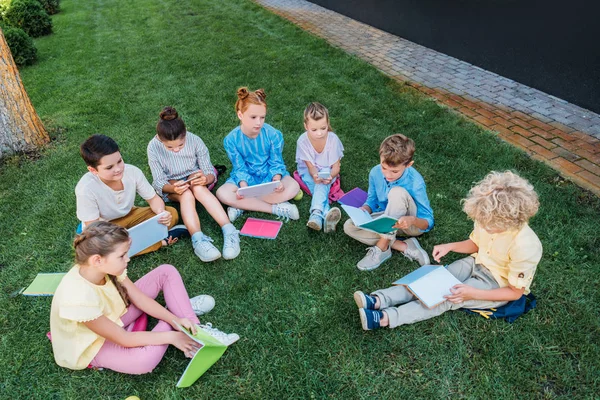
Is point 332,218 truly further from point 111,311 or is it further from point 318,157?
point 111,311

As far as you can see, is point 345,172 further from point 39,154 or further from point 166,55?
point 166,55

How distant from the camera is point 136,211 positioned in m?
3.63

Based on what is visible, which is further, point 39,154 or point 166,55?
point 166,55

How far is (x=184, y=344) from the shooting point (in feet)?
8.44

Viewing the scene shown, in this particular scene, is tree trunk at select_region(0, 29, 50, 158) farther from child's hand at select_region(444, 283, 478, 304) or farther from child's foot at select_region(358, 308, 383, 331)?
child's hand at select_region(444, 283, 478, 304)

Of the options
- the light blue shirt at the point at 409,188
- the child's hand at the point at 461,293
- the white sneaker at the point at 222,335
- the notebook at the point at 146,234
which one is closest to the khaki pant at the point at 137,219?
the notebook at the point at 146,234

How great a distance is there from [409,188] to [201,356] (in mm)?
1996

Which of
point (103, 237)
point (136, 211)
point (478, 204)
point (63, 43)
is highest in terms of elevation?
point (478, 204)

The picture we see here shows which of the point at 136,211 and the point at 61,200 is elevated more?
the point at 136,211

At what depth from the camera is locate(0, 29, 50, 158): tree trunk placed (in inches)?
193

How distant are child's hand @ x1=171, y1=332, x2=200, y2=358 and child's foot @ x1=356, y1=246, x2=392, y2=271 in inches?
55.6

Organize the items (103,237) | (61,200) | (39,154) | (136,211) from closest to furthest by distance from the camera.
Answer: (103,237) → (136,211) → (61,200) → (39,154)

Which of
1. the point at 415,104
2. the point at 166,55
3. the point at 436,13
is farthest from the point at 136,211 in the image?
the point at 436,13

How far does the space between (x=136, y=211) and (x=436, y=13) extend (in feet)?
21.3
